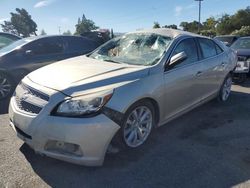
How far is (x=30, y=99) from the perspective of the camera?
3256 millimetres

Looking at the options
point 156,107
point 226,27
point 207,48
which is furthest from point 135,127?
point 226,27

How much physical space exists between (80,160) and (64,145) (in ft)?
0.79

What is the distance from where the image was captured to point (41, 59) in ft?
21.5

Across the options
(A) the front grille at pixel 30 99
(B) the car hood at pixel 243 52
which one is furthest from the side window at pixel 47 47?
(B) the car hood at pixel 243 52

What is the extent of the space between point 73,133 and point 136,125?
1.03m

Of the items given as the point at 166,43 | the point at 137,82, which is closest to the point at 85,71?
the point at 137,82

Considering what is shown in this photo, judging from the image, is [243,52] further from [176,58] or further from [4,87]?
[4,87]

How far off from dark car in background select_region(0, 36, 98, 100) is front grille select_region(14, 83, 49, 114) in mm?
2816

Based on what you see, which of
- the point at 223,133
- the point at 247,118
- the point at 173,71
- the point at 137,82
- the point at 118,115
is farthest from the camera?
the point at 247,118

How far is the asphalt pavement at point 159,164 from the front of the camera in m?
3.04

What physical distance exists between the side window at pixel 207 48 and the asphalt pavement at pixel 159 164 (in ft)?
4.48

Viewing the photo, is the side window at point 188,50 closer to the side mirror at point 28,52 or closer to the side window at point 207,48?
the side window at point 207,48

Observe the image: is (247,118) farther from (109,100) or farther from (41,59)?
(41,59)

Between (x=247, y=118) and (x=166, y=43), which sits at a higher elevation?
(x=166, y=43)
